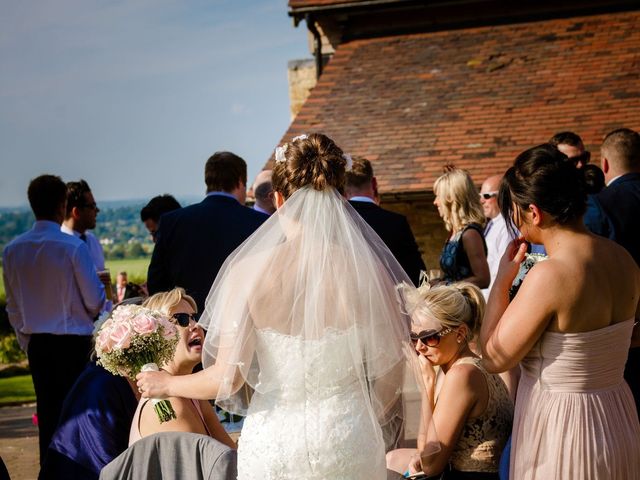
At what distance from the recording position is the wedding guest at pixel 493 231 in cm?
641

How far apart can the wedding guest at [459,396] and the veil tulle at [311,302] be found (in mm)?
488

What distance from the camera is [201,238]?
5.59 metres

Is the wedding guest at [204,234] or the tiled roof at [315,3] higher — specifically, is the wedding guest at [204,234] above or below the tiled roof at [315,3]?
below

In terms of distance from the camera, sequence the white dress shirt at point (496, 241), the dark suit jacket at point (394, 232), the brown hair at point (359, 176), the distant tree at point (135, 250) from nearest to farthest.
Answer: the dark suit jacket at point (394, 232)
the brown hair at point (359, 176)
the white dress shirt at point (496, 241)
the distant tree at point (135, 250)

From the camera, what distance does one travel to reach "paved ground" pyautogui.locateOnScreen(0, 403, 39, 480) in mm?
7182

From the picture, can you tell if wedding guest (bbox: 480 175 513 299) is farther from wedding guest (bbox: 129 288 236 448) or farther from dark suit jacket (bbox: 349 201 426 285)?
wedding guest (bbox: 129 288 236 448)

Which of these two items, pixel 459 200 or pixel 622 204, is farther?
pixel 459 200

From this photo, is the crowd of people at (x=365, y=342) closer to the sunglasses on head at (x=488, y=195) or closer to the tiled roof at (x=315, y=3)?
the sunglasses on head at (x=488, y=195)

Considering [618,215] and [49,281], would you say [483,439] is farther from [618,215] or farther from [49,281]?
[49,281]

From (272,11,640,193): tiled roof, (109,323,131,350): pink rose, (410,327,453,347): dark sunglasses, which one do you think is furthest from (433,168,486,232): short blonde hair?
(272,11,640,193): tiled roof

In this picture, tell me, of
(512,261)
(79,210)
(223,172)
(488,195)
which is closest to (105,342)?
(512,261)

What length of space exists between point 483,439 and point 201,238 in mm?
2493

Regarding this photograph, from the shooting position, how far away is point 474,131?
12.7m

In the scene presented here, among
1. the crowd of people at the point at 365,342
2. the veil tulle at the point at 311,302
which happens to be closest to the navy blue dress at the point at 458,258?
the crowd of people at the point at 365,342
